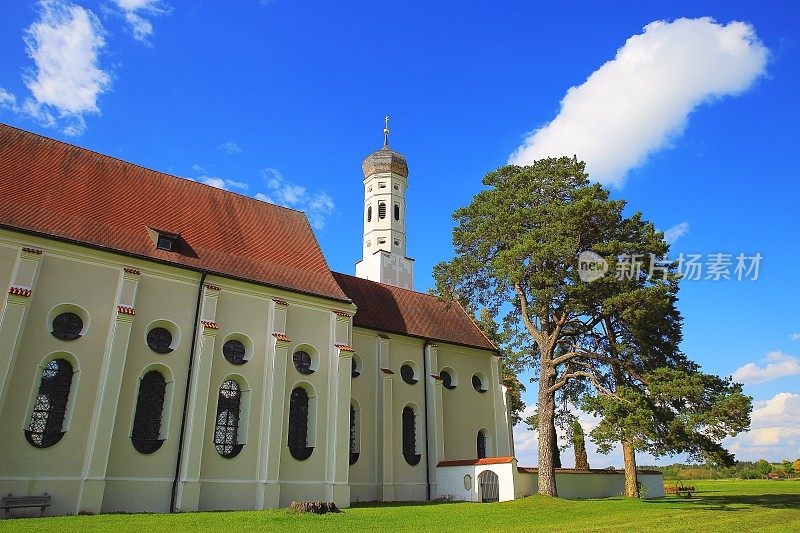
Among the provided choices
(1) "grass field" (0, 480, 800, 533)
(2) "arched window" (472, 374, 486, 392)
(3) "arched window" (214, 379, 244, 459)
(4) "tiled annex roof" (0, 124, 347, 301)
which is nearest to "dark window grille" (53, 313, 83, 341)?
(4) "tiled annex roof" (0, 124, 347, 301)

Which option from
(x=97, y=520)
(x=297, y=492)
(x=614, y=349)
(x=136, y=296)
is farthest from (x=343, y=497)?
(x=614, y=349)

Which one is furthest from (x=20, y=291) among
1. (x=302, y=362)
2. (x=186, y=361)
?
(x=302, y=362)

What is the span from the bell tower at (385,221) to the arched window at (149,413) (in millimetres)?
27329

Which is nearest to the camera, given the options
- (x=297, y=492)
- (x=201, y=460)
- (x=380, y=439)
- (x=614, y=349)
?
(x=201, y=460)

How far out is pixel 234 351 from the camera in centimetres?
2128

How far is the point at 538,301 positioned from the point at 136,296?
15.9 metres

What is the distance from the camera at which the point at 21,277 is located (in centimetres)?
1711

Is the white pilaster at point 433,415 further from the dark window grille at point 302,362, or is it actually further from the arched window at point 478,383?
the dark window grille at point 302,362

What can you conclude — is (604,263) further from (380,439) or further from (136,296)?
(136,296)

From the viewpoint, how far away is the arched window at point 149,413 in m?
18.3

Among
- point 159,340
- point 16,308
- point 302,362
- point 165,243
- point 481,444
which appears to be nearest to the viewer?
point 16,308

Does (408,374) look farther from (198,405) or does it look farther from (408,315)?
(198,405)

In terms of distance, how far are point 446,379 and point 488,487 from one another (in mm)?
6682

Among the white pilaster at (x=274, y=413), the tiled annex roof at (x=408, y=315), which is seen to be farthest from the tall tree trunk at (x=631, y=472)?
the white pilaster at (x=274, y=413)
